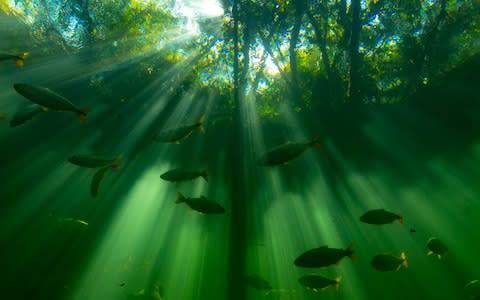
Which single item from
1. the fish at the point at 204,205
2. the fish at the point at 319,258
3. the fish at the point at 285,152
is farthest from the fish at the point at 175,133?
the fish at the point at 319,258

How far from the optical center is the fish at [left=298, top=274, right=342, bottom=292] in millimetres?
6667

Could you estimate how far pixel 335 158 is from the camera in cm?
1825

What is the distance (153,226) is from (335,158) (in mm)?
33848

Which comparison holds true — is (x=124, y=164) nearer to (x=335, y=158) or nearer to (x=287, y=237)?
(x=335, y=158)

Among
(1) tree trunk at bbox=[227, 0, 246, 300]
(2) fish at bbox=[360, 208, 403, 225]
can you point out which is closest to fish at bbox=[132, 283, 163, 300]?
(1) tree trunk at bbox=[227, 0, 246, 300]

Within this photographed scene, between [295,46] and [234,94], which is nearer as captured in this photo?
[234,94]

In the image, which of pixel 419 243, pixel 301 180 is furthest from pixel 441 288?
pixel 301 180

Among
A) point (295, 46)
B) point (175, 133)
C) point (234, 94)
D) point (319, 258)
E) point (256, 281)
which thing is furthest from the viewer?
point (295, 46)

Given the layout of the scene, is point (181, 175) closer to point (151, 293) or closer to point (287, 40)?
point (151, 293)

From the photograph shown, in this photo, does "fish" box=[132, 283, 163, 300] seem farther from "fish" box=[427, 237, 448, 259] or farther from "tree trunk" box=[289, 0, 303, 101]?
"tree trunk" box=[289, 0, 303, 101]

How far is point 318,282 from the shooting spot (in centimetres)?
705

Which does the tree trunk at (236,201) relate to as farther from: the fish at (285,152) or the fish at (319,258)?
the fish at (285,152)

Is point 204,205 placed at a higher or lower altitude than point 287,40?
lower

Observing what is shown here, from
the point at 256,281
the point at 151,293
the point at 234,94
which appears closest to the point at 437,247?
the point at 256,281
